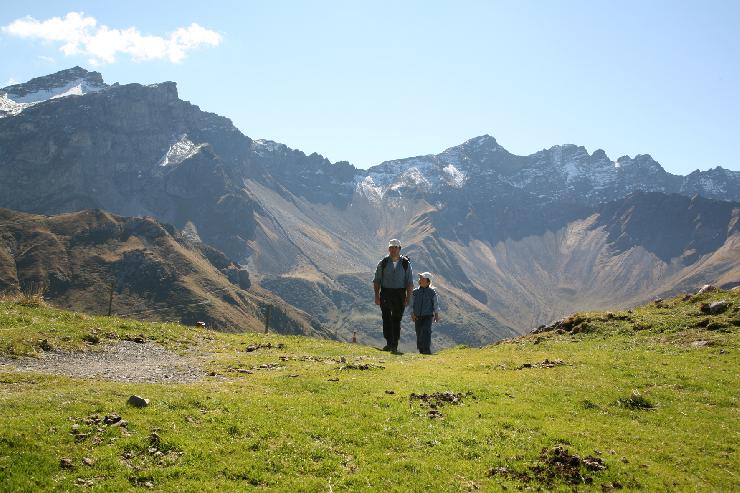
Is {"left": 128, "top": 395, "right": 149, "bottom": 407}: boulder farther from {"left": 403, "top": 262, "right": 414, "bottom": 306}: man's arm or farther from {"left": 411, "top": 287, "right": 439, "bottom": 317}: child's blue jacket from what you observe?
{"left": 411, "top": 287, "right": 439, "bottom": 317}: child's blue jacket

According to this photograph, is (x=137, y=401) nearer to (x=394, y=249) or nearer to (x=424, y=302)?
(x=394, y=249)

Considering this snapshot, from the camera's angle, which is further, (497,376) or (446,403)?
(497,376)

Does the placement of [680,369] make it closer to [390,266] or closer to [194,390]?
[390,266]

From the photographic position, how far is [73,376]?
19.7 meters

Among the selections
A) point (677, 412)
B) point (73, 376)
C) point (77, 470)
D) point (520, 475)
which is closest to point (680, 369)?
point (677, 412)

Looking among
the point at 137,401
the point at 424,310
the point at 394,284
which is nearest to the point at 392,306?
the point at 394,284

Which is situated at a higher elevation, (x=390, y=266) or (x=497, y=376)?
(x=390, y=266)

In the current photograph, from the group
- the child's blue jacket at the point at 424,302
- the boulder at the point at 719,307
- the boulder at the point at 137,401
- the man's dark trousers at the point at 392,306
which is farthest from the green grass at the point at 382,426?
the child's blue jacket at the point at 424,302

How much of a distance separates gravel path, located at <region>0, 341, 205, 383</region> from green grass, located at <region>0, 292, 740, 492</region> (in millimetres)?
932

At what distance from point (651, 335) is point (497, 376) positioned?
11898 millimetres

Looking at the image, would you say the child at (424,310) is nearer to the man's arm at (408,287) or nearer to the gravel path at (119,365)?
the man's arm at (408,287)

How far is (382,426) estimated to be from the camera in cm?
1598

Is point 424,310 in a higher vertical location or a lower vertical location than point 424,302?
lower

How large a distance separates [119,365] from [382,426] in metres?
→ 12.4
